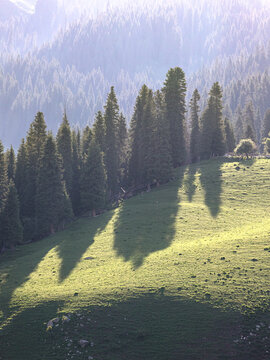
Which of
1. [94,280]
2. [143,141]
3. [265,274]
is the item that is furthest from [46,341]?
[143,141]

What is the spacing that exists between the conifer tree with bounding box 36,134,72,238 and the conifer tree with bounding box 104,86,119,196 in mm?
15644

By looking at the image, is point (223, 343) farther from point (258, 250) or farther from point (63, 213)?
point (63, 213)

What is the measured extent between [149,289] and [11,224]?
31897 mm

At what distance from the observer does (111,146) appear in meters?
73.4

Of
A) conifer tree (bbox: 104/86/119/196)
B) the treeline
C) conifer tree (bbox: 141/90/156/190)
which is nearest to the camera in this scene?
the treeline

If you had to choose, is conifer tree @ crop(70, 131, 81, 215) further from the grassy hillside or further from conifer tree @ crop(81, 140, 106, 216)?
the grassy hillside

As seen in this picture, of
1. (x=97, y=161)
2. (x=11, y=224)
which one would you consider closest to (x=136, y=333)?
(x=11, y=224)

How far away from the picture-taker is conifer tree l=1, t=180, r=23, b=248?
165ft

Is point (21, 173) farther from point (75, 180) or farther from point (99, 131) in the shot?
point (99, 131)

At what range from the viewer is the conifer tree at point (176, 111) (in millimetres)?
76312

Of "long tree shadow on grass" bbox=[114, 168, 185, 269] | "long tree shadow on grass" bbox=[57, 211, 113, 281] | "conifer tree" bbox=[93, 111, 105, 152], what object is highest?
"conifer tree" bbox=[93, 111, 105, 152]

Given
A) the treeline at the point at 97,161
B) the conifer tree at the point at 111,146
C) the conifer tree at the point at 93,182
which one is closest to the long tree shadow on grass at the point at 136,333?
the treeline at the point at 97,161

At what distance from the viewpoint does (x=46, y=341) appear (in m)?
22.8

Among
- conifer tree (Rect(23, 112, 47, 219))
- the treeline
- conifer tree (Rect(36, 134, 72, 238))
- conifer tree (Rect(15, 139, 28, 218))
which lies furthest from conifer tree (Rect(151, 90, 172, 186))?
conifer tree (Rect(15, 139, 28, 218))
